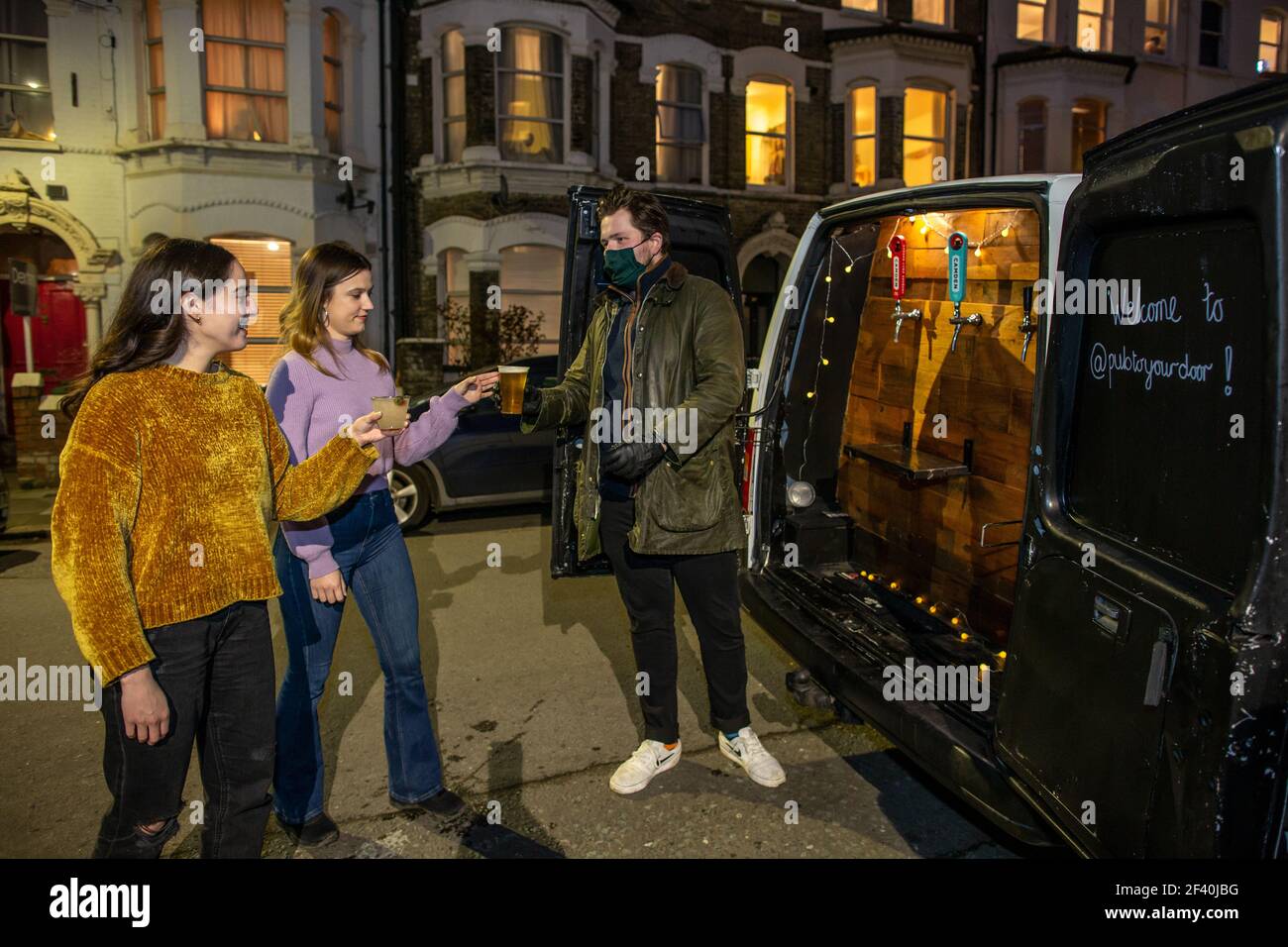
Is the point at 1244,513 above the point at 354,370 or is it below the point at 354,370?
below

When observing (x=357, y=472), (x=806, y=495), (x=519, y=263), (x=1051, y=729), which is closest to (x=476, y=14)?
(x=519, y=263)

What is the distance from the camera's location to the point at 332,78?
1574 centimetres

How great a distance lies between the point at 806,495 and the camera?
5023 mm

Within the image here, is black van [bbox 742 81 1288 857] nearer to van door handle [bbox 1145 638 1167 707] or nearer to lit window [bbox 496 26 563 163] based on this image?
van door handle [bbox 1145 638 1167 707]

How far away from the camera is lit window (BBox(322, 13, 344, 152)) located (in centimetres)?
1555

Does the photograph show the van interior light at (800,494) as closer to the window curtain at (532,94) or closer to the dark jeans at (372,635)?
the dark jeans at (372,635)

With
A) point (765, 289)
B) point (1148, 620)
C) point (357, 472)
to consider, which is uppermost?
point (765, 289)

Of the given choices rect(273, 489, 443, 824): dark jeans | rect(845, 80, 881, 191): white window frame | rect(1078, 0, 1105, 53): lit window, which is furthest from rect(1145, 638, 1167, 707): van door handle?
rect(1078, 0, 1105, 53): lit window

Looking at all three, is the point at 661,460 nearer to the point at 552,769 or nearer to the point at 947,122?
the point at 552,769

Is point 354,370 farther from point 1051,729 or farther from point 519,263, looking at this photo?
point 519,263

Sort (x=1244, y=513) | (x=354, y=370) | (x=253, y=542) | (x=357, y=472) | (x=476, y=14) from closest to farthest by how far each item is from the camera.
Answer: (x=1244, y=513) < (x=253, y=542) < (x=357, y=472) < (x=354, y=370) < (x=476, y=14)

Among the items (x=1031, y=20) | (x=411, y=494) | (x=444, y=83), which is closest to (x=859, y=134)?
(x=1031, y=20)

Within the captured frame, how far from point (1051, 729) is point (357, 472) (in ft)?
6.97

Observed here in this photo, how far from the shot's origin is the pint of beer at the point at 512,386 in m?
3.35
